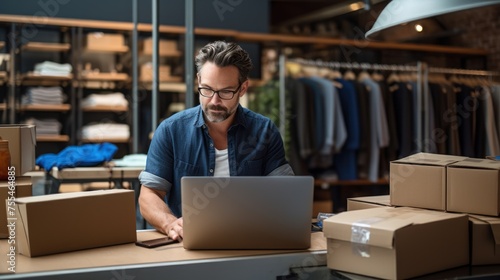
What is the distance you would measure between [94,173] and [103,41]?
2.74 metres

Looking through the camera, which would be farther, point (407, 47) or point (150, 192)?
point (407, 47)

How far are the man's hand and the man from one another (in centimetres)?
16

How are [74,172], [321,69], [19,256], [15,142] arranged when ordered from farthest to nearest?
1. [321,69]
2. [74,172]
3. [15,142]
4. [19,256]

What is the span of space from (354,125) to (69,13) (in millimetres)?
2916

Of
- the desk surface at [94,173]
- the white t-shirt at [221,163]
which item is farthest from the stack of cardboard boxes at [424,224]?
the desk surface at [94,173]

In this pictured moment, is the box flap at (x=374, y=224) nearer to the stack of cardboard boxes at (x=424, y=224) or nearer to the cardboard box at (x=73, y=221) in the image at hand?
the stack of cardboard boxes at (x=424, y=224)

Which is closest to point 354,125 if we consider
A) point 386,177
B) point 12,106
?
→ point 386,177

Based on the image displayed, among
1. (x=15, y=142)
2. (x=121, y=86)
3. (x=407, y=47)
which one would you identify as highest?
(x=407, y=47)

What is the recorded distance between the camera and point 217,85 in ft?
7.88

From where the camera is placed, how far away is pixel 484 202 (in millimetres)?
1996

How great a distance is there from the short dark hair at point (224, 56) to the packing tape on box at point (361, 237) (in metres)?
0.89

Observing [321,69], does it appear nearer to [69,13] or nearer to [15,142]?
[69,13]

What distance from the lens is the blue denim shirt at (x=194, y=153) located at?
253 cm

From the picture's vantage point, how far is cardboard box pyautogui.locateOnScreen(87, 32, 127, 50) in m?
6.02
